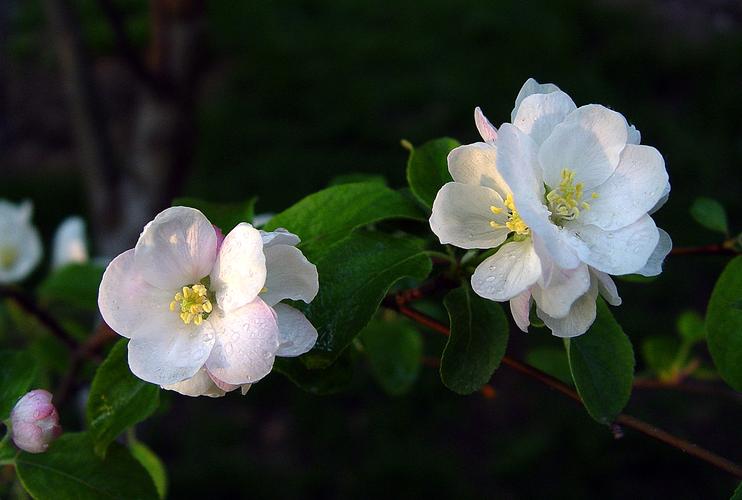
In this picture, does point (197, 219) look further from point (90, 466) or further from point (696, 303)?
point (696, 303)

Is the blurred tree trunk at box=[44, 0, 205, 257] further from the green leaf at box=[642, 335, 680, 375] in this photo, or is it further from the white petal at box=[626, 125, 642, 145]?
the white petal at box=[626, 125, 642, 145]

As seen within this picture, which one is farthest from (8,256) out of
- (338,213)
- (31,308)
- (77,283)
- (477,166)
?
(477,166)

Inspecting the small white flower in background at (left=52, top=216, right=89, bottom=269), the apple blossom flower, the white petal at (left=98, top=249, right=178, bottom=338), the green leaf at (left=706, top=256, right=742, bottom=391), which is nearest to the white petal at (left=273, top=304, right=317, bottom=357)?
the apple blossom flower

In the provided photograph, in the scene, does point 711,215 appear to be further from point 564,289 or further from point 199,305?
point 199,305

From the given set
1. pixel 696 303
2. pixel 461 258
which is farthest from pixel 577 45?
pixel 461 258

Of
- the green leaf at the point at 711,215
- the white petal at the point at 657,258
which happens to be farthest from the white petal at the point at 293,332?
the green leaf at the point at 711,215
